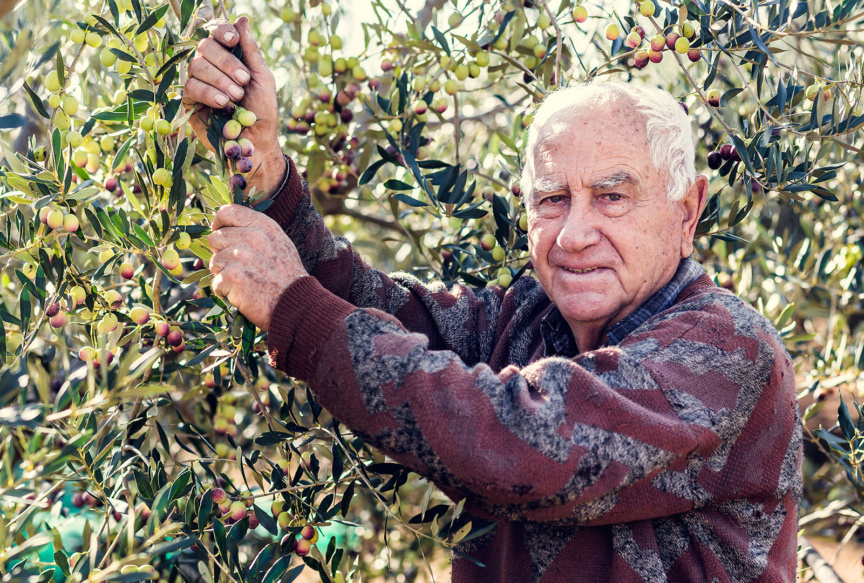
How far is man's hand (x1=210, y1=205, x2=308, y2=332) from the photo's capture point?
1.52 metres

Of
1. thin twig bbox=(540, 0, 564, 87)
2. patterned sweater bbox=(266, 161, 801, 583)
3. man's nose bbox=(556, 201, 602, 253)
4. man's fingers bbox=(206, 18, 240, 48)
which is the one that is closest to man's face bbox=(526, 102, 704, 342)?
man's nose bbox=(556, 201, 602, 253)

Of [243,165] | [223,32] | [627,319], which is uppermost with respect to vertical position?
[223,32]

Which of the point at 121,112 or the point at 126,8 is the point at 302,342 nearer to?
the point at 121,112

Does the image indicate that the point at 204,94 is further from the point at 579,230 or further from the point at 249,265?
the point at 579,230

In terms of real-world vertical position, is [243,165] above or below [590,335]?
above

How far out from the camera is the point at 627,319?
1865 millimetres

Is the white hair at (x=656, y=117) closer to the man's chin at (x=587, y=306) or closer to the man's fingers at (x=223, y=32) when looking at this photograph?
the man's chin at (x=587, y=306)

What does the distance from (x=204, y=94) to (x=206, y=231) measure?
30 cm

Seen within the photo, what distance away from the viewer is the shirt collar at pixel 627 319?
187cm

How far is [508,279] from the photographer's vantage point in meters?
2.27

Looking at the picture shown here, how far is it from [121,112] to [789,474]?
172 centimetres

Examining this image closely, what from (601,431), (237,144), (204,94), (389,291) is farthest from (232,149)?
(601,431)

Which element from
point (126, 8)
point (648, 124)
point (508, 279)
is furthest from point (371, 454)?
point (126, 8)

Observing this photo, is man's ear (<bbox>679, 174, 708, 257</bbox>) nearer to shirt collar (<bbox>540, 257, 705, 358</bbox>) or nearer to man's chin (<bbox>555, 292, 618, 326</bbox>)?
shirt collar (<bbox>540, 257, 705, 358</bbox>)
